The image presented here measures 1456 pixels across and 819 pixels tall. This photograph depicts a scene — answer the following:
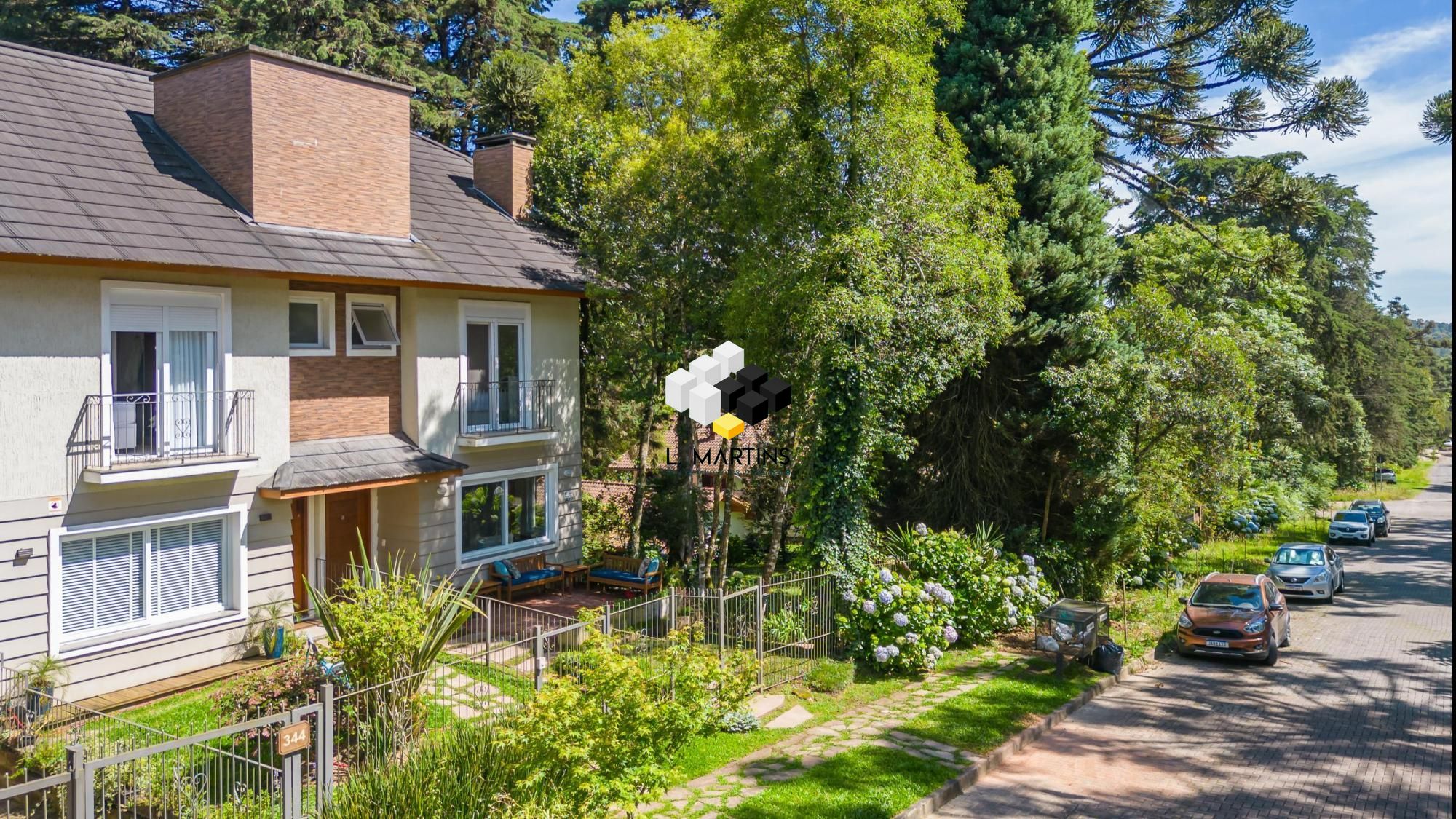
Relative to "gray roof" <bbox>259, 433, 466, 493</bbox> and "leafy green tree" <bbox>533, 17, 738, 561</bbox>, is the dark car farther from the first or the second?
"gray roof" <bbox>259, 433, 466, 493</bbox>

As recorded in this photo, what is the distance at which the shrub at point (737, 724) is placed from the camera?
12.2 m

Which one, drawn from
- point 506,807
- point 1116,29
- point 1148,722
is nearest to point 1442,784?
point 1148,722

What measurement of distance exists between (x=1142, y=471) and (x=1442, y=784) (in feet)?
32.8

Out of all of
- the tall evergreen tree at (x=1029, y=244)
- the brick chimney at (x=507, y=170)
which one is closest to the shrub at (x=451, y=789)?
the tall evergreen tree at (x=1029, y=244)

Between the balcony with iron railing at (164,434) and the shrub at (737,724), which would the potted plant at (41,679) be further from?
the shrub at (737,724)

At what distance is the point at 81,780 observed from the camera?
6.94m

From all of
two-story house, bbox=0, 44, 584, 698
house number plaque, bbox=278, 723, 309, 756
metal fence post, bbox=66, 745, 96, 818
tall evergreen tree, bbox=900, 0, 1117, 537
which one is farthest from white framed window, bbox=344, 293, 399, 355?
tall evergreen tree, bbox=900, 0, 1117, 537

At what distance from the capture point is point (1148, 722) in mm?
14055

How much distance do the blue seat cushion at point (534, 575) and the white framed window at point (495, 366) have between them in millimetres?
2971

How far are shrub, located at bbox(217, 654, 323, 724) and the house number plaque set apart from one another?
2010 millimetres

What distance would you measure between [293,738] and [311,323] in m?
10.9

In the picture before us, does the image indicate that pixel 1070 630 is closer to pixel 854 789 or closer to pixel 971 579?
pixel 971 579

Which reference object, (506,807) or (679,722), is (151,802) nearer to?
(506,807)

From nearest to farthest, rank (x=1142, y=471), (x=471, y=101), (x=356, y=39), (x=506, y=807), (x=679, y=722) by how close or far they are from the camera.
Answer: (x=506, y=807) → (x=679, y=722) → (x=1142, y=471) → (x=356, y=39) → (x=471, y=101)
